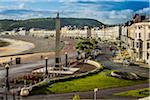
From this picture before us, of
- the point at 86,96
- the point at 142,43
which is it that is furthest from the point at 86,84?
the point at 142,43

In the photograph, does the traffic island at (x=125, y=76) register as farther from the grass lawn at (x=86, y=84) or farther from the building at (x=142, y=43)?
the building at (x=142, y=43)

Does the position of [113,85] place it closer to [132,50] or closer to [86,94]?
[86,94]

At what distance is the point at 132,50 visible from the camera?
3123 inches

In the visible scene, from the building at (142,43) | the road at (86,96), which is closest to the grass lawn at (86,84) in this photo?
the road at (86,96)

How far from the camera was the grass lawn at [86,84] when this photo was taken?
42300 millimetres

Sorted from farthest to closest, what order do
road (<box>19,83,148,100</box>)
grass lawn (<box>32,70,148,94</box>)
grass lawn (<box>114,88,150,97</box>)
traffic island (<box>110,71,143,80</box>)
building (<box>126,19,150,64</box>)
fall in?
building (<box>126,19,150,64</box>)
traffic island (<box>110,71,143,80</box>)
grass lawn (<box>32,70,148,94</box>)
grass lawn (<box>114,88,150,97</box>)
road (<box>19,83,148,100</box>)

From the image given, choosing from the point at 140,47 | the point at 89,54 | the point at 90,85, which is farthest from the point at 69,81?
the point at 89,54

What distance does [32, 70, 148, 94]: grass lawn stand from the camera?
42.3 m

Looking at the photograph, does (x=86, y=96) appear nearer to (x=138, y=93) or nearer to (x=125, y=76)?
(x=138, y=93)

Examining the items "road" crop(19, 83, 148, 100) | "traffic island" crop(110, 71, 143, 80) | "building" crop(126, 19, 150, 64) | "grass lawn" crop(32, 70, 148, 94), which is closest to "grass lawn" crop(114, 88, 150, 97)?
"road" crop(19, 83, 148, 100)


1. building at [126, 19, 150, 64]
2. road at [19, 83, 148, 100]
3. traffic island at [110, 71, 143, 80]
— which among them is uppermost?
building at [126, 19, 150, 64]

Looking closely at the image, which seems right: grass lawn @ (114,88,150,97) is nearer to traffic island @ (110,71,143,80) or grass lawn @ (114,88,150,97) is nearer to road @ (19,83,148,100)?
road @ (19,83,148,100)

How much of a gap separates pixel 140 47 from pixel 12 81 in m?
32.6

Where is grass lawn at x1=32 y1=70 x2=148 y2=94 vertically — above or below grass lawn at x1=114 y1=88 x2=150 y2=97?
above
